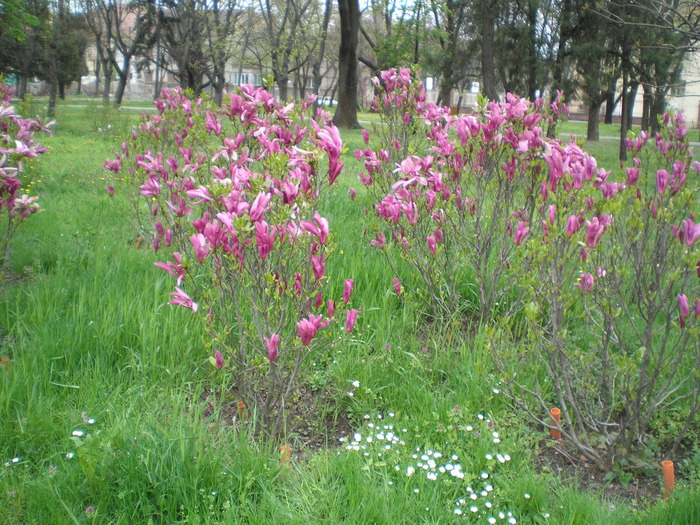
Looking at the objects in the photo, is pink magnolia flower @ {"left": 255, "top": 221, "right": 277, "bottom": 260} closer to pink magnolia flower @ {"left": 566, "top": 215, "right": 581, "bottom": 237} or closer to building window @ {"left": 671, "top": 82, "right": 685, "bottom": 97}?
pink magnolia flower @ {"left": 566, "top": 215, "right": 581, "bottom": 237}

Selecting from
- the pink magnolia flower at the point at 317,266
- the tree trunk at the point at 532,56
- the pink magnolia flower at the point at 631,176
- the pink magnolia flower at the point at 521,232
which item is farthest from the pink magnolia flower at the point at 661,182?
the tree trunk at the point at 532,56

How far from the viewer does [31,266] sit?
4.37m

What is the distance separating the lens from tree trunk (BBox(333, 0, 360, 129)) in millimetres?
19547

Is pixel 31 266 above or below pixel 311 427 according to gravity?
above

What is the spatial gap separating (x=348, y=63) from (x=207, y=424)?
19256 mm

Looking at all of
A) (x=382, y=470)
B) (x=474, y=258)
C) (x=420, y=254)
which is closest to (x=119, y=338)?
(x=382, y=470)

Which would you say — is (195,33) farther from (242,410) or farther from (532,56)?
(242,410)

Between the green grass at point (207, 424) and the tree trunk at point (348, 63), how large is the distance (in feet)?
55.6

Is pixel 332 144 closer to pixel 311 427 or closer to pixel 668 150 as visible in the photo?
pixel 311 427

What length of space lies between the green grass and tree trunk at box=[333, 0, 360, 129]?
17.0 meters

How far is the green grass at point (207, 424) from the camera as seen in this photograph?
216 centimetres

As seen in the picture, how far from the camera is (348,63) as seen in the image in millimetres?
20359

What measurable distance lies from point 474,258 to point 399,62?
810 inches

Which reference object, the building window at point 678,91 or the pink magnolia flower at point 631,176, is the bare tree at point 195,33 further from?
the pink magnolia flower at point 631,176
